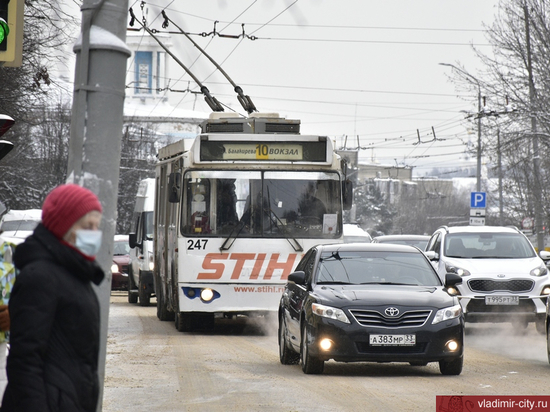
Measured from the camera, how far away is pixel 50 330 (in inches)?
167

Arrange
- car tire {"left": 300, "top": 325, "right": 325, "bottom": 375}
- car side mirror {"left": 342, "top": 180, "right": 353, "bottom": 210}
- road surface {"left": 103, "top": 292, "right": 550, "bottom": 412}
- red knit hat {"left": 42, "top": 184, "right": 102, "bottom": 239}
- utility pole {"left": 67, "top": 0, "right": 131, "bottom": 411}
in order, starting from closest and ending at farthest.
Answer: red knit hat {"left": 42, "top": 184, "right": 102, "bottom": 239} < utility pole {"left": 67, "top": 0, "right": 131, "bottom": 411} < road surface {"left": 103, "top": 292, "right": 550, "bottom": 412} < car tire {"left": 300, "top": 325, "right": 325, "bottom": 375} < car side mirror {"left": 342, "top": 180, "right": 353, "bottom": 210}

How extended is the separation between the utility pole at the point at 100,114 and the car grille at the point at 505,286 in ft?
45.4

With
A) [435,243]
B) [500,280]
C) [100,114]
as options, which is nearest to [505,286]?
[500,280]

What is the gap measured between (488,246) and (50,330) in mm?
16780

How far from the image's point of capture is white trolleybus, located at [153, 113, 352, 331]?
18.0 m

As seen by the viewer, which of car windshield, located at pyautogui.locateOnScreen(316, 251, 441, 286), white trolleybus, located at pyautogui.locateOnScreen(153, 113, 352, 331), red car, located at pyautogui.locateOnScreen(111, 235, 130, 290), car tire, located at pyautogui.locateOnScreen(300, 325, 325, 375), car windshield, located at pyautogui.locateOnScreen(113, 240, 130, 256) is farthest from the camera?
car windshield, located at pyautogui.locateOnScreen(113, 240, 130, 256)

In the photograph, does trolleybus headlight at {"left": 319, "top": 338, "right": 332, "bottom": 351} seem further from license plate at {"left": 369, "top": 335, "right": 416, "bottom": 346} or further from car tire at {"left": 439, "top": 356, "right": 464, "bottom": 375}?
car tire at {"left": 439, "top": 356, "right": 464, "bottom": 375}

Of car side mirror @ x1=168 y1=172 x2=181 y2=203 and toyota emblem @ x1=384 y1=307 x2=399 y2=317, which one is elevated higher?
car side mirror @ x1=168 y1=172 x2=181 y2=203

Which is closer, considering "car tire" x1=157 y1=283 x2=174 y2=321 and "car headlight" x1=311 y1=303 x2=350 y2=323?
"car headlight" x1=311 y1=303 x2=350 y2=323

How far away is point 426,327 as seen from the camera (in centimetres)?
1195

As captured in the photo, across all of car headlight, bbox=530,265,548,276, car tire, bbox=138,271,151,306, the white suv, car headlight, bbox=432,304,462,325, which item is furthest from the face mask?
car tire, bbox=138,271,151,306

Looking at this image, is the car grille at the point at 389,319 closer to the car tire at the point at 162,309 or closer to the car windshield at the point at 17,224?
the car tire at the point at 162,309

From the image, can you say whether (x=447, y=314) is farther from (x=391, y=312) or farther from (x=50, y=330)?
(x=50, y=330)

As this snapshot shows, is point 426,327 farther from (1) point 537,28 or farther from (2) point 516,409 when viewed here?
(1) point 537,28
